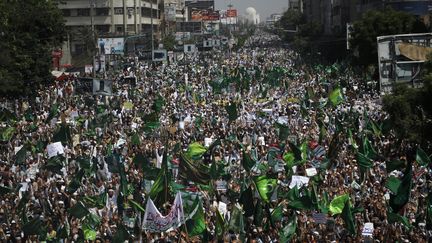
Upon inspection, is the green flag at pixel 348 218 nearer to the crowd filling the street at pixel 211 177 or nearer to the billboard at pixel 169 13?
the crowd filling the street at pixel 211 177

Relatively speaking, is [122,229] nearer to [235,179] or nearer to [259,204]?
[259,204]

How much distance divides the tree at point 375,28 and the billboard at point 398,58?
61.2 feet

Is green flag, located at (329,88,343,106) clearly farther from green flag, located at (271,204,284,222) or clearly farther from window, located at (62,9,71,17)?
window, located at (62,9,71,17)

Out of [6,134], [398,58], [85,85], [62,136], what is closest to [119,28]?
[85,85]

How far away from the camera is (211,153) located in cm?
2423

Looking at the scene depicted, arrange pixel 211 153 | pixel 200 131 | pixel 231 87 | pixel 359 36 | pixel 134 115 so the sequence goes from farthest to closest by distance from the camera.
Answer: pixel 359 36, pixel 231 87, pixel 134 115, pixel 200 131, pixel 211 153

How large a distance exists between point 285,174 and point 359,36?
3366 cm

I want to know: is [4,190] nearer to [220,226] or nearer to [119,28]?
[220,226]

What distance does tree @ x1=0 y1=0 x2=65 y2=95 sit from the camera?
42906 mm

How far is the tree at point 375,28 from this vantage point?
50656 mm

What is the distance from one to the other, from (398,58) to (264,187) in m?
16.0

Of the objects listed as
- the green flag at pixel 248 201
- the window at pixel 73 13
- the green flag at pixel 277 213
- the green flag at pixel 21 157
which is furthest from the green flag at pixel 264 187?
the window at pixel 73 13

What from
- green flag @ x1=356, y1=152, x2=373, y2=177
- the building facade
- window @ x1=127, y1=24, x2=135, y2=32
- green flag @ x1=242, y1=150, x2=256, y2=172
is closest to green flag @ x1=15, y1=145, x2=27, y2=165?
green flag @ x1=242, y1=150, x2=256, y2=172

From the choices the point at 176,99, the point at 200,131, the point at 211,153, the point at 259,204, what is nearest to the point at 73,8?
the point at 176,99
